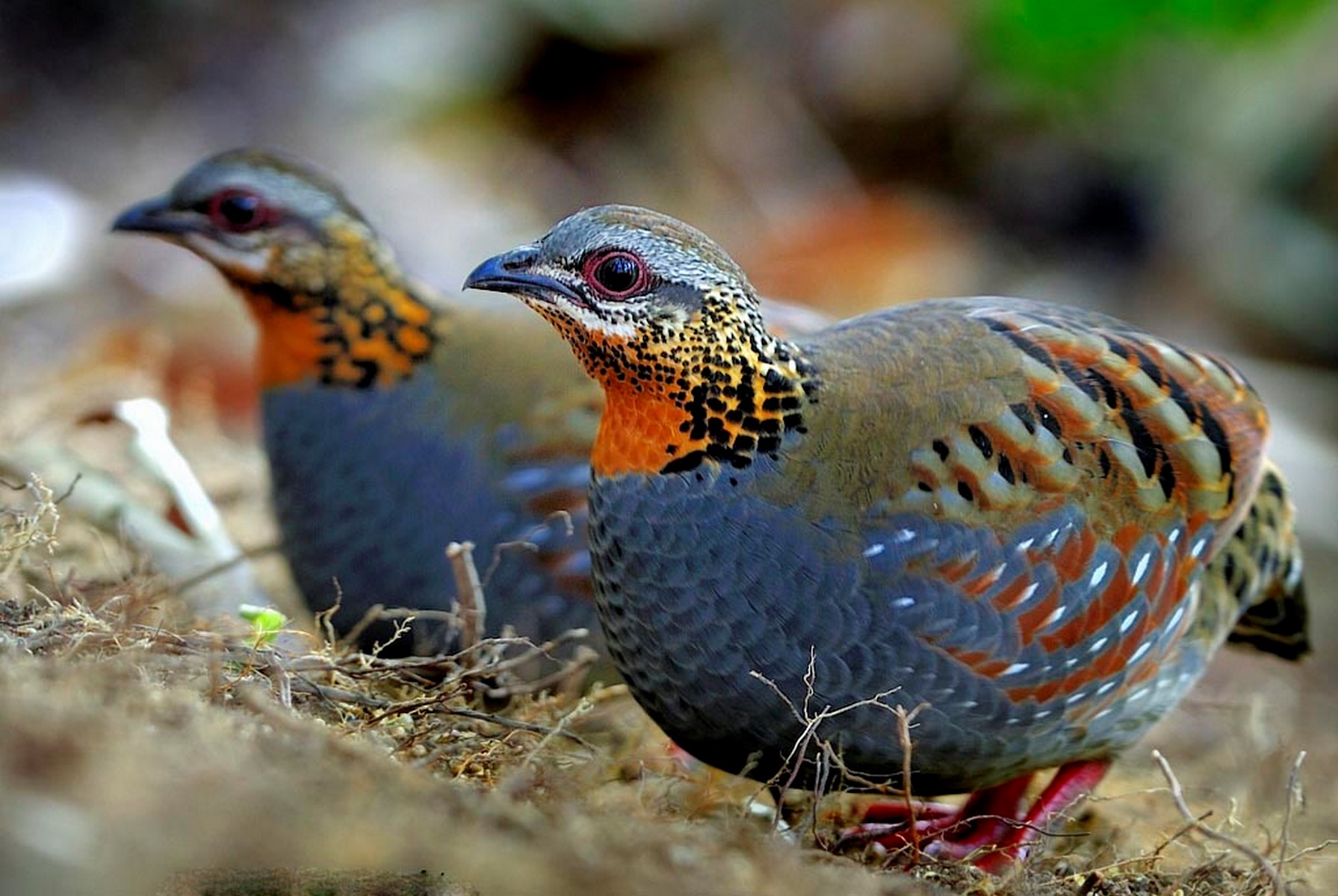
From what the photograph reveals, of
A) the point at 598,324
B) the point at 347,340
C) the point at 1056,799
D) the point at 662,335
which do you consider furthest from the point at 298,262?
the point at 1056,799

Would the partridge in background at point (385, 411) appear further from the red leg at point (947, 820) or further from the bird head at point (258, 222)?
the red leg at point (947, 820)

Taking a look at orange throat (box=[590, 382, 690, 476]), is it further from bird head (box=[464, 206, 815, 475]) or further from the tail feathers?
the tail feathers

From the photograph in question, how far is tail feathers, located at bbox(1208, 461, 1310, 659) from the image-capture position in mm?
4566

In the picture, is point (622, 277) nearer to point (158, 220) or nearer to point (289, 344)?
point (289, 344)

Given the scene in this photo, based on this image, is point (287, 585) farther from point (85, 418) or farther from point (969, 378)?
point (969, 378)

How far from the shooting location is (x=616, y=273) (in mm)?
3682

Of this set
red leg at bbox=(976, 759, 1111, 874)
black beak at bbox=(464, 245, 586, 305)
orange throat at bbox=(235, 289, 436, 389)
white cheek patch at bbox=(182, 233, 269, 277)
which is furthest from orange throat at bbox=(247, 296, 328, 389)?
red leg at bbox=(976, 759, 1111, 874)

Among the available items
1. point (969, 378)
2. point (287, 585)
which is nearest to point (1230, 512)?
point (969, 378)

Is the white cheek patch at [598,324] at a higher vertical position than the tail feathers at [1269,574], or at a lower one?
higher

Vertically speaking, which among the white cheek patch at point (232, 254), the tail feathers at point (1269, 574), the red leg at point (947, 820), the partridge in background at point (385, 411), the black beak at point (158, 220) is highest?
the black beak at point (158, 220)

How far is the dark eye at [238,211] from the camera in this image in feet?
17.2

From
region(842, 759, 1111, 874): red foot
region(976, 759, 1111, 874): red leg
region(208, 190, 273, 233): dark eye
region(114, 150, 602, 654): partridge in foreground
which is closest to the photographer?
region(842, 759, 1111, 874): red foot

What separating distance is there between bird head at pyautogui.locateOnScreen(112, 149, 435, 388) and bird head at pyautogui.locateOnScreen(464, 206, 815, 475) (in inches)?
62.1

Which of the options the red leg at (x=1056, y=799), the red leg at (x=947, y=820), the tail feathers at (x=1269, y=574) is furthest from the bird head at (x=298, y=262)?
the tail feathers at (x=1269, y=574)
